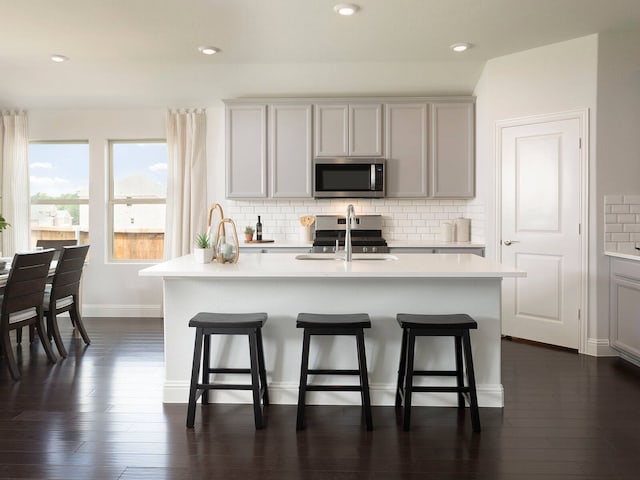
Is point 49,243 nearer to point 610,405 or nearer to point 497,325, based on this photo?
point 497,325

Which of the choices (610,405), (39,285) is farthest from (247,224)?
(610,405)

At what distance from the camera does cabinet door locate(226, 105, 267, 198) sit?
543cm

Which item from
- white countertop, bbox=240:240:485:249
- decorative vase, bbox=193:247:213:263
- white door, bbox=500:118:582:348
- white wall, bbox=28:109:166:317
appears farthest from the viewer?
white wall, bbox=28:109:166:317

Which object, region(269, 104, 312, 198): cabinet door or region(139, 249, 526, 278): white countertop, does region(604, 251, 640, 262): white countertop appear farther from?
region(269, 104, 312, 198): cabinet door

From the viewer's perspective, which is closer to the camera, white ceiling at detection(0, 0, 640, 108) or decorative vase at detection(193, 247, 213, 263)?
decorative vase at detection(193, 247, 213, 263)

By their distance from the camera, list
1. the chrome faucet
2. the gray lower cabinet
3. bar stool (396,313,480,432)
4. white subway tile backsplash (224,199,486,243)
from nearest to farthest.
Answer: bar stool (396,313,480,432) < the chrome faucet < the gray lower cabinet < white subway tile backsplash (224,199,486,243)

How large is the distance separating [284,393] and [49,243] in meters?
3.57

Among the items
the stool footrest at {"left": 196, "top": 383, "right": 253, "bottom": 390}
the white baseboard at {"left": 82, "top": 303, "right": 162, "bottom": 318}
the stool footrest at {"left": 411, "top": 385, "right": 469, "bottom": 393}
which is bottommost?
the white baseboard at {"left": 82, "top": 303, "right": 162, "bottom": 318}

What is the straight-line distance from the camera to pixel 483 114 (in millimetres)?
5129

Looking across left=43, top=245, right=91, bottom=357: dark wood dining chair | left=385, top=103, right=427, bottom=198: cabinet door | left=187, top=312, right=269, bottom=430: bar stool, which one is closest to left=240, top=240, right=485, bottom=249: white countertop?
left=385, top=103, right=427, bottom=198: cabinet door

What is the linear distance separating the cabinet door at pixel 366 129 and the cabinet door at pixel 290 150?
0.47 metres

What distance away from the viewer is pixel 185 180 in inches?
225

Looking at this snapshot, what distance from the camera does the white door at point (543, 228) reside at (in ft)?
14.3

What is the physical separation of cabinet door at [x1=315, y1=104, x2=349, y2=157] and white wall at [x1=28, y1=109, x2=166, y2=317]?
187 centimetres
